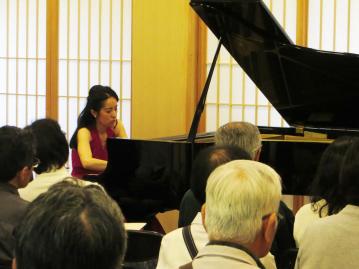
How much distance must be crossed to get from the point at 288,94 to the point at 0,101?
11.2 ft

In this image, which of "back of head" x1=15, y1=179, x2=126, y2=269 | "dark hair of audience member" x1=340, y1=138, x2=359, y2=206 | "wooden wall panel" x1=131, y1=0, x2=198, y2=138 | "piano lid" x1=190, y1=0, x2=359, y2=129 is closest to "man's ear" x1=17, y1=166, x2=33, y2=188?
"dark hair of audience member" x1=340, y1=138, x2=359, y2=206

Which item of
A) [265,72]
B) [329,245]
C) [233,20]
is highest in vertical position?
[233,20]

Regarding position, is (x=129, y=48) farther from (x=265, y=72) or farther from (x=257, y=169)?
(x=257, y=169)

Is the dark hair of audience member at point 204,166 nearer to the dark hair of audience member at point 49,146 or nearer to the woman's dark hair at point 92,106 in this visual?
the dark hair of audience member at point 49,146

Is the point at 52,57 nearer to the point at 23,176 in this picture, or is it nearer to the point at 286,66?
the point at 286,66

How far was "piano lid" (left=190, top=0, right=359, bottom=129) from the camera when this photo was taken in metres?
4.34

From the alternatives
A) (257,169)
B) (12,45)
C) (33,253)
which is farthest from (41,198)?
(12,45)

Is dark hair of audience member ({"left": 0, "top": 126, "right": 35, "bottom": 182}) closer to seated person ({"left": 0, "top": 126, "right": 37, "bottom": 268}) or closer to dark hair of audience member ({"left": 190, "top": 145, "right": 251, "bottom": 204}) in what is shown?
seated person ({"left": 0, "top": 126, "right": 37, "bottom": 268})

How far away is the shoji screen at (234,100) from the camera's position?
653cm

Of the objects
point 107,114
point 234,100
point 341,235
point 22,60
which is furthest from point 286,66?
point 22,60

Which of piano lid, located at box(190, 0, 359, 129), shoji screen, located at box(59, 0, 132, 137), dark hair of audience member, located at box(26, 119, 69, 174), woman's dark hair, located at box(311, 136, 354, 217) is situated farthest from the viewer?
shoji screen, located at box(59, 0, 132, 137)

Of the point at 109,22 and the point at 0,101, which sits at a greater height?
the point at 109,22

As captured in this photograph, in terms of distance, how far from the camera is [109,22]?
679 cm

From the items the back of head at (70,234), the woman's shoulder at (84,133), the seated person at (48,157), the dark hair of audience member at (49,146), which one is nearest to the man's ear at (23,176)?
the seated person at (48,157)
